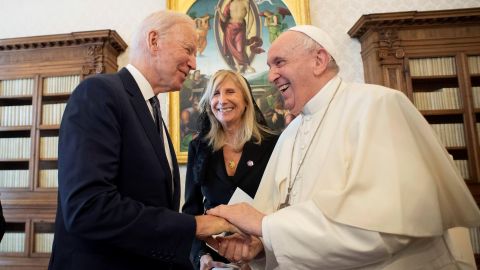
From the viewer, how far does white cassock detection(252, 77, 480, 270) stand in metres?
1.09

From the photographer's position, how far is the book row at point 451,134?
3.84m

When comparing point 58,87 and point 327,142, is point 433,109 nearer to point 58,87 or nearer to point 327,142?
point 327,142

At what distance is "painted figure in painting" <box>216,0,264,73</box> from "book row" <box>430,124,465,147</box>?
2223mm

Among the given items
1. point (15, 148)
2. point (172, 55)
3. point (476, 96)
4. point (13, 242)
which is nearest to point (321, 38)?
point (172, 55)

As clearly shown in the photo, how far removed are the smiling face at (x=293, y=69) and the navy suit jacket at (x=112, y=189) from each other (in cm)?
72

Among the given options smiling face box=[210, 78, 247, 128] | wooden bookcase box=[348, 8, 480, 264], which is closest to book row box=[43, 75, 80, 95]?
smiling face box=[210, 78, 247, 128]

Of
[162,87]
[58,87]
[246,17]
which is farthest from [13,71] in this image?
[162,87]

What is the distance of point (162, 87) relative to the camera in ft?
5.12

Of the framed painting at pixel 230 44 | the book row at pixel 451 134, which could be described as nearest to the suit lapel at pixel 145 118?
the framed painting at pixel 230 44

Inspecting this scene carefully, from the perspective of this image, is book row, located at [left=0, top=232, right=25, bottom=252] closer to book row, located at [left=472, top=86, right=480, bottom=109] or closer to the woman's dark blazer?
the woman's dark blazer

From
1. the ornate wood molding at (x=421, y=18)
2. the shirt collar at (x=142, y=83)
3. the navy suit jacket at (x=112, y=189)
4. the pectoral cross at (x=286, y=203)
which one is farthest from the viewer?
the ornate wood molding at (x=421, y=18)

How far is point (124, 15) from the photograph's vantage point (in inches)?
181

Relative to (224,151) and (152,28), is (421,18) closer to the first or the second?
(224,151)

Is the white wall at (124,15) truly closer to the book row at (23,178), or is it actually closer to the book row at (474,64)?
the book row at (474,64)
